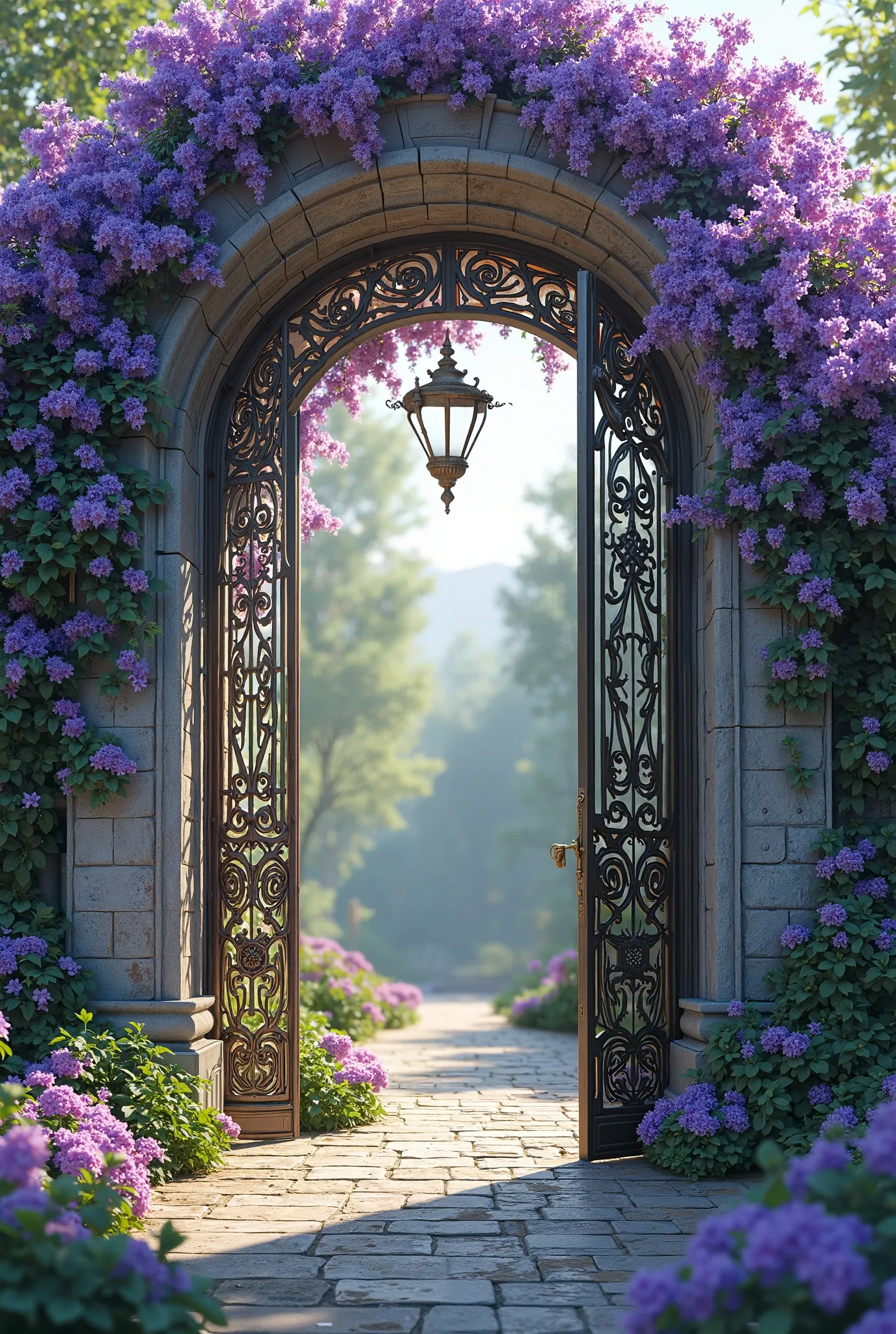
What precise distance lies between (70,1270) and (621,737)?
3650 millimetres

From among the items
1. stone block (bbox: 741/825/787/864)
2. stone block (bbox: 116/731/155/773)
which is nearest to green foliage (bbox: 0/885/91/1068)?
stone block (bbox: 116/731/155/773)

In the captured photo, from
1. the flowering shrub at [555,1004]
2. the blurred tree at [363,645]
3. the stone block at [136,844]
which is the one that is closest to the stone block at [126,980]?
the stone block at [136,844]

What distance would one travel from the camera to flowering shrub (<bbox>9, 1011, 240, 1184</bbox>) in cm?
484

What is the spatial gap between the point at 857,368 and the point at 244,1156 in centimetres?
382

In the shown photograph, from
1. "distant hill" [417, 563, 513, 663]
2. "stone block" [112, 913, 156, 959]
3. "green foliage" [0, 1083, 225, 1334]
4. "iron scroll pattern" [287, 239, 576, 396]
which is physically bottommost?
"green foliage" [0, 1083, 225, 1334]

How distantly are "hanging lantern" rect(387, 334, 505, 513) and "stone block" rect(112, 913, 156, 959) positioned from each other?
2.26 m

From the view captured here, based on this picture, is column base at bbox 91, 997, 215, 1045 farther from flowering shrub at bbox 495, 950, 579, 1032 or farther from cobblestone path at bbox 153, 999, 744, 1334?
flowering shrub at bbox 495, 950, 579, 1032

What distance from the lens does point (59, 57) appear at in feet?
32.1

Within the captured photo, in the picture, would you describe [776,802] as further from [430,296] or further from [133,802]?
[430,296]

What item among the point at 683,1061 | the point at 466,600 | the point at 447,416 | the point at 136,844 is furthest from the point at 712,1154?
the point at 466,600

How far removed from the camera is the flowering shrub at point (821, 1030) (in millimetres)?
4941

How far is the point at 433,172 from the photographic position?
5.77 meters

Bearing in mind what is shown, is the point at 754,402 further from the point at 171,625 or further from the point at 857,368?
the point at 171,625

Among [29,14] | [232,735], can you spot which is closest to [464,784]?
[29,14]
